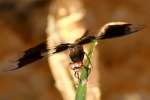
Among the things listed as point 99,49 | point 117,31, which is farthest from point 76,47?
point 99,49

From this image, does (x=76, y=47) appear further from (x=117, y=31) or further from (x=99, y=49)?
(x=99, y=49)

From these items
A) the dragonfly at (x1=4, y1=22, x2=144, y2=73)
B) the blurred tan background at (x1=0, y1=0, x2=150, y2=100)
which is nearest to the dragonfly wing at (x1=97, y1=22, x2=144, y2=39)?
the dragonfly at (x1=4, y1=22, x2=144, y2=73)

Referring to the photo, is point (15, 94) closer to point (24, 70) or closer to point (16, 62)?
point (24, 70)

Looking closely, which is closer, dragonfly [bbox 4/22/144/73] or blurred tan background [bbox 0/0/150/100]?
dragonfly [bbox 4/22/144/73]

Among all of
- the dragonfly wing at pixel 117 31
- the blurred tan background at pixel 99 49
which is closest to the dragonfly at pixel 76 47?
the dragonfly wing at pixel 117 31

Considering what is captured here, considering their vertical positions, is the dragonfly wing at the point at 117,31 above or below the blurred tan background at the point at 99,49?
above

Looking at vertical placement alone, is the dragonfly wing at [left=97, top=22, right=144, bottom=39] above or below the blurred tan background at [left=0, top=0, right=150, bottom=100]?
above

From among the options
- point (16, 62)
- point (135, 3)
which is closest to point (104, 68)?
point (135, 3)

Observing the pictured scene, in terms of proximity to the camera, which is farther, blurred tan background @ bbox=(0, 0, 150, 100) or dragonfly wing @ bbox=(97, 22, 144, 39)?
blurred tan background @ bbox=(0, 0, 150, 100)

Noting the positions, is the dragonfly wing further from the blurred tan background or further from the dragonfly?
the blurred tan background

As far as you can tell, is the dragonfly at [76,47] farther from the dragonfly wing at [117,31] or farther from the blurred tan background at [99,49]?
the blurred tan background at [99,49]
